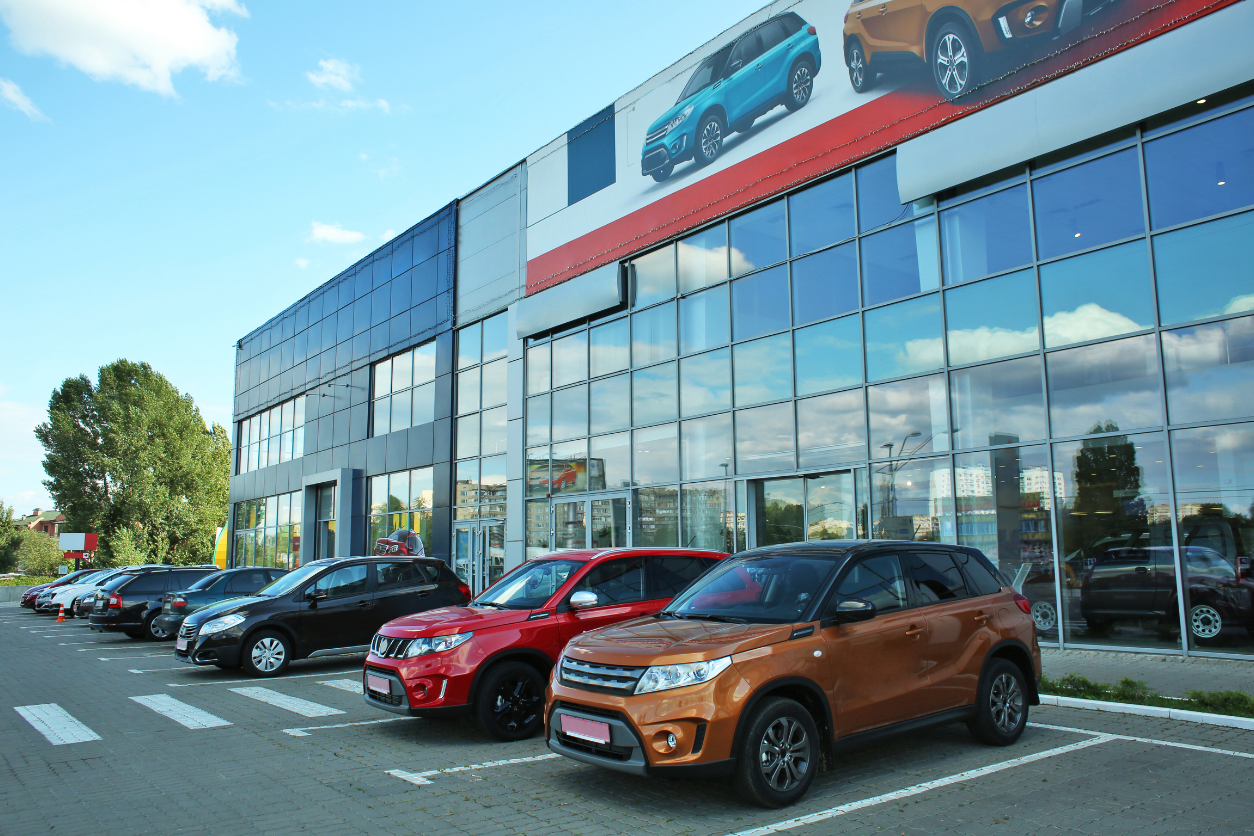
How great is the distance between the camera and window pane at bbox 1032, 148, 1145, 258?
11602mm

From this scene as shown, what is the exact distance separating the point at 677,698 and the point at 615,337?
15.2 m

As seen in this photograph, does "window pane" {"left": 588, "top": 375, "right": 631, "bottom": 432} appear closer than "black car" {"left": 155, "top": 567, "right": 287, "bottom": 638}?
No

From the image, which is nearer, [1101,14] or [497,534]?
[1101,14]

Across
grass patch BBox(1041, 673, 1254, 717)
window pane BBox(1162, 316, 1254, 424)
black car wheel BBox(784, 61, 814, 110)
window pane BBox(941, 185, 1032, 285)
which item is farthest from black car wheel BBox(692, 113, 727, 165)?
grass patch BBox(1041, 673, 1254, 717)

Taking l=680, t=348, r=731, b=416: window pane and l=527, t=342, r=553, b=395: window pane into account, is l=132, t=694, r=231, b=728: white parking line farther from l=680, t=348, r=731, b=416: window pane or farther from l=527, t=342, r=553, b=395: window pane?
l=527, t=342, r=553, b=395: window pane

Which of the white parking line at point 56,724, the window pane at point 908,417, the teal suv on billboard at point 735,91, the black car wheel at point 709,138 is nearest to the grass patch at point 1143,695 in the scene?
the window pane at point 908,417

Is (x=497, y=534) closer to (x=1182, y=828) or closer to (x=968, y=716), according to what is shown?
(x=968, y=716)

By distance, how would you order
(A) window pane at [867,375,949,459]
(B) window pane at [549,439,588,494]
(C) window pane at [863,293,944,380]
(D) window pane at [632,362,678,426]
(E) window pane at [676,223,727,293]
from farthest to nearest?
1. (B) window pane at [549,439,588,494]
2. (D) window pane at [632,362,678,426]
3. (E) window pane at [676,223,727,293]
4. (C) window pane at [863,293,944,380]
5. (A) window pane at [867,375,949,459]

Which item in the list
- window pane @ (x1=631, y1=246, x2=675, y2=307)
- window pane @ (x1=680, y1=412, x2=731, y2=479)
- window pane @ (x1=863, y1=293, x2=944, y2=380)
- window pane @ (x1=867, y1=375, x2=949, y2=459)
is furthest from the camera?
window pane @ (x1=631, y1=246, x2=675, y2=307)

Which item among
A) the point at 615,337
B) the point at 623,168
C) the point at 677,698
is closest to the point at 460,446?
the point at 615,337

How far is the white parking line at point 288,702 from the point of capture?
8.94 meters

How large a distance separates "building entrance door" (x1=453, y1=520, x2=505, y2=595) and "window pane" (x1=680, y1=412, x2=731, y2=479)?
7361 millimetres

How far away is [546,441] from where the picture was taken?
2162cm

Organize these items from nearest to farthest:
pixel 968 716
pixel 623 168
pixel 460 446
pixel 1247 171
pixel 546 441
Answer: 1. pixel 968 716
2. pixel 1247 171
3. pixel 623 168
4. pixel 546 441
5. pixel 460 446
